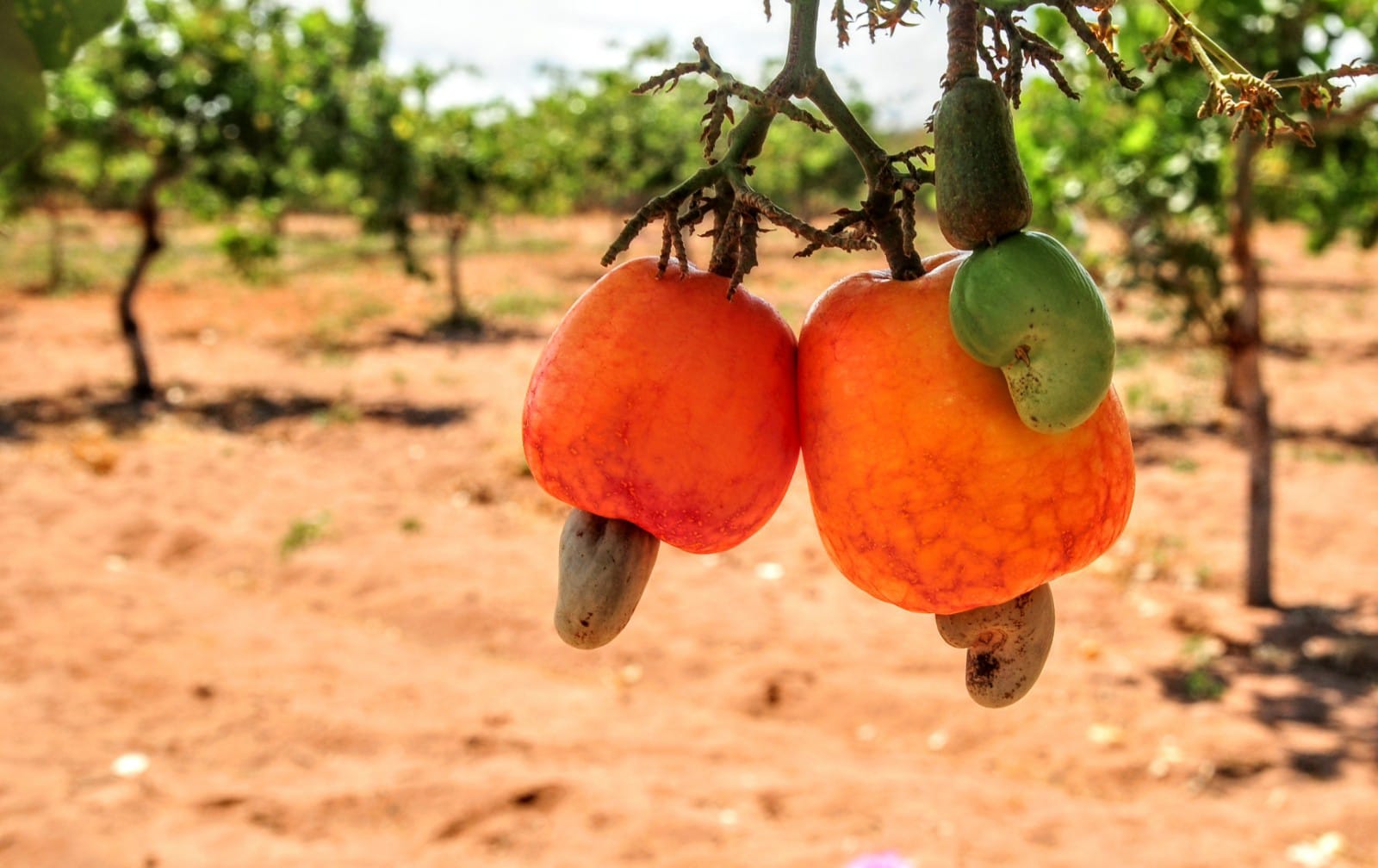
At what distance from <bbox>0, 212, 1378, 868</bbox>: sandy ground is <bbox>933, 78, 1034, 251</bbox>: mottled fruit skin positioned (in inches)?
170

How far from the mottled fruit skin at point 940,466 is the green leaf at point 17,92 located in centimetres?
85

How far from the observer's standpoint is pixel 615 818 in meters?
5.01

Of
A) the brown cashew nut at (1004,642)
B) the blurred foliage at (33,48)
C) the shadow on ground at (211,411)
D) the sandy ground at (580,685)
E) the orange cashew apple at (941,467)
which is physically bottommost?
the sandy ground at (580,685)

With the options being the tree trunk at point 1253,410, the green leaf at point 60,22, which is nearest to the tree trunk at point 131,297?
the tree trunk at point 1253,410

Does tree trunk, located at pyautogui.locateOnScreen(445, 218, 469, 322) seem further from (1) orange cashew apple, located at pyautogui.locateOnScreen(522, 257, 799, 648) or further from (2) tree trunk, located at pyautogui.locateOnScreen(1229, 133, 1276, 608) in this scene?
(1) orange cashew apple, located at pyautogui.locateOnScreen(522, 257, 799, 648)

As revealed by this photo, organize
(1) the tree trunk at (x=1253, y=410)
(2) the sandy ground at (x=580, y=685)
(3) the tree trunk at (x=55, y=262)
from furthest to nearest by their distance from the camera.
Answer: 1. (3) the tree trunk at (x=55, y=262)
2. (1) the tree trunk at (x=1253, y=410)
3. (2) the sandy ground at (x=580, y=685)

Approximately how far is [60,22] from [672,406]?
814mm

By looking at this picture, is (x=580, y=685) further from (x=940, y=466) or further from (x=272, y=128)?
(x=272, y=128)

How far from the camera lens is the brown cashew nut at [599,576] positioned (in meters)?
0.94

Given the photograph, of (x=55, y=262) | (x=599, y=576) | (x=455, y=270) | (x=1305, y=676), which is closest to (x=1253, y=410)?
(x=1305, y=676)

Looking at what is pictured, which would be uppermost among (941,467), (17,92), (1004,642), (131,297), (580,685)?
(17,92)

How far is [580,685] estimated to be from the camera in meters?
6.46

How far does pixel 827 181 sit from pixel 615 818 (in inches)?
1260

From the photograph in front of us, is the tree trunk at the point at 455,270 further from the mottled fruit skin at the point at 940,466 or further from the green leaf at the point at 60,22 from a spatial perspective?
the mottled fruit skin at the point at 940,466
